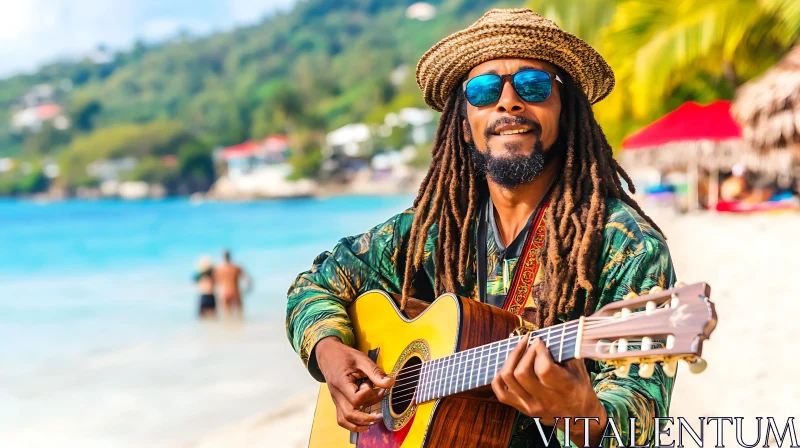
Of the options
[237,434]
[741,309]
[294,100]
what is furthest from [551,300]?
[294,100]

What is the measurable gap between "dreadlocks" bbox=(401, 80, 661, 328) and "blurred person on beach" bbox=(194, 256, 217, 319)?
13.2 meters

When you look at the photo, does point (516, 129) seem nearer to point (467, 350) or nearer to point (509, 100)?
point (509, 100)

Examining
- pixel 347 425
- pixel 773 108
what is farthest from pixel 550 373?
pixel 773 108

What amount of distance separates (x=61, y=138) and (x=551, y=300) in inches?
5608

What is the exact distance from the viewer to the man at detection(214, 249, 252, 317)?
1595 cm

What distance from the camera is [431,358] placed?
2.49m

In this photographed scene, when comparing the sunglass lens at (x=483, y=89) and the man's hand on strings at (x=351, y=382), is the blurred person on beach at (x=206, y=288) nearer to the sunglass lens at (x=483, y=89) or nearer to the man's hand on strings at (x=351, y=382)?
the man's hand on strings at (x=351, y=382)

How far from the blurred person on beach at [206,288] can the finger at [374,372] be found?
43.9 feet

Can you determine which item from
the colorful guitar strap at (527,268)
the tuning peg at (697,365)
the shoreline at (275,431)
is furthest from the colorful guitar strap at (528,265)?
the shoreline at (275,431)

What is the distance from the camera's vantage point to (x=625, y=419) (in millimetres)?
2051

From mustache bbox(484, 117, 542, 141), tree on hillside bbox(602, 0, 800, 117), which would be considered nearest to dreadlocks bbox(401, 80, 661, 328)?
mustache bbox(484, 117, 542, 141)

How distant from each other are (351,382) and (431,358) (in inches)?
11.5

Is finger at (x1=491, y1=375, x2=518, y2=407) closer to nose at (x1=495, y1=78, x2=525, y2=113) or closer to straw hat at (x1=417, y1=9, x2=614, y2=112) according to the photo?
nose at (x1=495, y1=78, x2=525, y2=113)

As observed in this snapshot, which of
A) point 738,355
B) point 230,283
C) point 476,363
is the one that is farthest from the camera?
point 230,283
